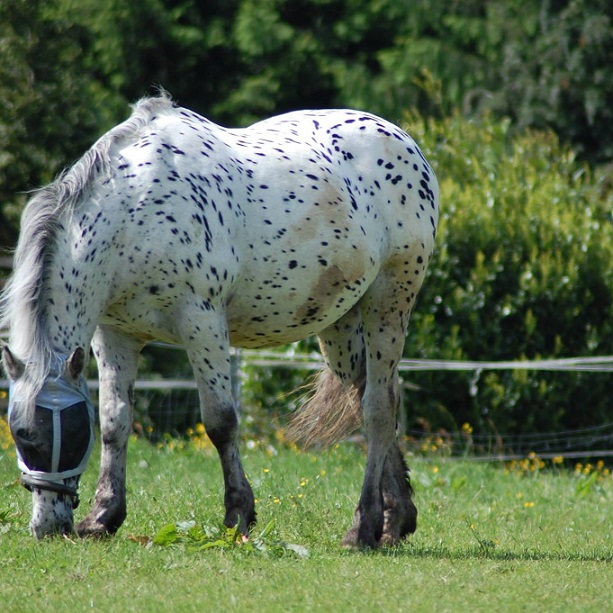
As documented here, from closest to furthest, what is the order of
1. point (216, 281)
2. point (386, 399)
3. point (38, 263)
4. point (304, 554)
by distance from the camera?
point (38, 263) → point (304, 554) → point (216, 281) → point (386, 399)

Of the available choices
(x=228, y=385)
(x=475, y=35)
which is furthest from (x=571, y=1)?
(x=228, y=385)

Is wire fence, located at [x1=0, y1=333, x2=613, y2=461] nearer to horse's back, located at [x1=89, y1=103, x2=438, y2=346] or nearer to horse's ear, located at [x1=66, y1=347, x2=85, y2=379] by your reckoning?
horse's back, located at [x1=89, y1=103, x2=438, y2=346]

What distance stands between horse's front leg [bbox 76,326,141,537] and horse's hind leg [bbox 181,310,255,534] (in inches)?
18.5

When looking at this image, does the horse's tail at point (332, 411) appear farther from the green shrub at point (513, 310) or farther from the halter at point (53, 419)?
the green shrub at point (513, 310)

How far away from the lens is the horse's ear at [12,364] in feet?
16.4

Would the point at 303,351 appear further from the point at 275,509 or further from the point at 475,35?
the point at 475,35

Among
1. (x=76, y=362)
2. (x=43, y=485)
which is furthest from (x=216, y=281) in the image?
(x=43, y=485)

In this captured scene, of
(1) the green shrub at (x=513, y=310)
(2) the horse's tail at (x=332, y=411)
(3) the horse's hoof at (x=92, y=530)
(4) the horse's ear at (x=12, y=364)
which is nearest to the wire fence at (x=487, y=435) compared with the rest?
(1) the green shrub at (x=513, y=310)

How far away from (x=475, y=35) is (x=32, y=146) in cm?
840

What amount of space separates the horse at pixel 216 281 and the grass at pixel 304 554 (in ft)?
0.85

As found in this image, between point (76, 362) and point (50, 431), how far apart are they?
0.33 meters

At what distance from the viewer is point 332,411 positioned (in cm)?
675

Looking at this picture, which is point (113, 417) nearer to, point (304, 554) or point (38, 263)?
point (38, 263)

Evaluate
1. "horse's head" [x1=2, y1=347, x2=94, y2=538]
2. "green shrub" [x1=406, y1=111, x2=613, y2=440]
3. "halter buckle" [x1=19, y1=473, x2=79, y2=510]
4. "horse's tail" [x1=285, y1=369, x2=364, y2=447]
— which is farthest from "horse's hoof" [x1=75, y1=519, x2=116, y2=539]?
"green shrub" [x1=406, y1=111, x2=613, y2=440]
